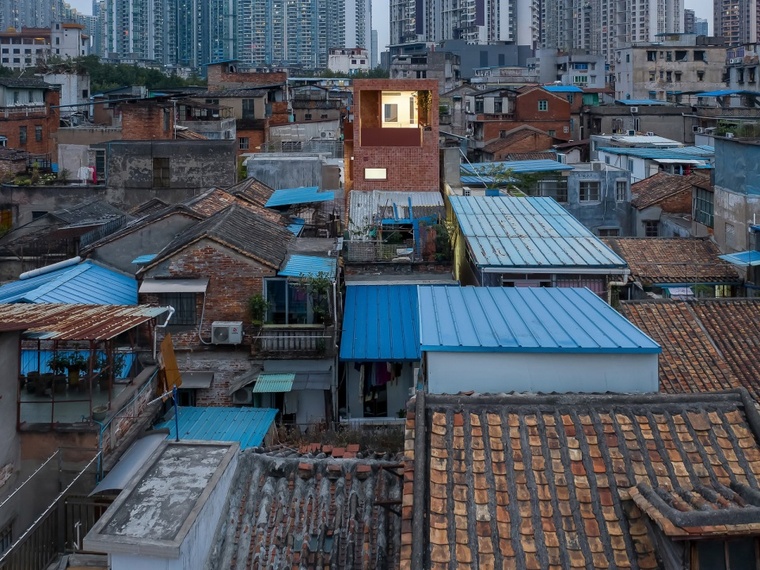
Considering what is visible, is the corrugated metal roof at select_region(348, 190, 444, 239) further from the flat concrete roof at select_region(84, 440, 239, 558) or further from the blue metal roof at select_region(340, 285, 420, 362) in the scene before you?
the flat concrete roof at select_region(84, 440, 239, 558)

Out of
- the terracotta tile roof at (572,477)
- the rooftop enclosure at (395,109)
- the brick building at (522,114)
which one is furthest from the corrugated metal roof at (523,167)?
the terracotta tile roof at (572,477)

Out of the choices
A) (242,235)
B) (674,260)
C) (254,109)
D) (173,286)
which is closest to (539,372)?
(173,286)

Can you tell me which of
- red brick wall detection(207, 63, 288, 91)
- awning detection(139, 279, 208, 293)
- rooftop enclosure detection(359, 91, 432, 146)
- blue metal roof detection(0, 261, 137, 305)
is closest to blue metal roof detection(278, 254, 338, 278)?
awning detection(139, 279, 208, 293)

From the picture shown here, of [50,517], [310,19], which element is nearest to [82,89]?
[50,517]

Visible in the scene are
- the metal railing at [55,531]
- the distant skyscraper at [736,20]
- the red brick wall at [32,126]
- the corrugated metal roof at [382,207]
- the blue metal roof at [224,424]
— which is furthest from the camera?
the distant skyscraper at [736,20]

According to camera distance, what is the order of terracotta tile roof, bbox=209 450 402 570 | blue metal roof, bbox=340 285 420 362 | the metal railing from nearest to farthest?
1. terracotta tile roof, bbox=209 450 402 570
2. the metal railing
3. blue metal roof, bbox=340 285 420 362

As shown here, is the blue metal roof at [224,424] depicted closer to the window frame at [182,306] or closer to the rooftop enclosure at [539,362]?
the window frame at [182,306]
